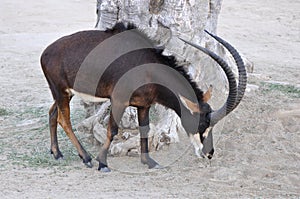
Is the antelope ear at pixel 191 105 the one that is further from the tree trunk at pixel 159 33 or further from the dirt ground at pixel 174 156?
the tree trunk at pixel 159 33

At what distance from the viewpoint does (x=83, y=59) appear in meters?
7.78

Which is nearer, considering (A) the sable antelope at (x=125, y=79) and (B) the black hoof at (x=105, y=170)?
(A) the sable antelope at (x=125, y=79)

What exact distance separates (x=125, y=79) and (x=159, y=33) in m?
1.53

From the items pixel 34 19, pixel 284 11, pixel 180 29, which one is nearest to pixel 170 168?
pixel 180 29

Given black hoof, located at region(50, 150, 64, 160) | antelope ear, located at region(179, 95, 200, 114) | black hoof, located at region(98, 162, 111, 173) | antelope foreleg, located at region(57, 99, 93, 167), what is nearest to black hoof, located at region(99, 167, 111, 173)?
black hoof, located at region(98, 162, 111, 173)

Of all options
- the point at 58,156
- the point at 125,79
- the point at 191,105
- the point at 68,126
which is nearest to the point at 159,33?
the point at 125,79

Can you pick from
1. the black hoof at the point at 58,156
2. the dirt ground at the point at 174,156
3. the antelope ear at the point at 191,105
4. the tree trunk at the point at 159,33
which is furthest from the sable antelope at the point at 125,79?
the tree trunk at the point at 159,33

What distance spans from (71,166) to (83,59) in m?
1.25

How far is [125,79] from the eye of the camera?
7633mm

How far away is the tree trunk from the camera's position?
28.3 feet

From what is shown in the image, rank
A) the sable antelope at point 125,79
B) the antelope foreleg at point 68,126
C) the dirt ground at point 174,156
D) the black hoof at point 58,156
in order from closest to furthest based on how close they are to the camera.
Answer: the dirt ground at point 174,156 → the sable antelope at point 125,79 → the antelope foreleg at point 68,126 → the black hoof at point 58,156

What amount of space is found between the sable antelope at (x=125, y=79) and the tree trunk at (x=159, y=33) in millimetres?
709

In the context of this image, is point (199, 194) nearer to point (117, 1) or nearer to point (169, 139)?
point (169, 139)

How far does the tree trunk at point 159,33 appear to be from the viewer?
8617 millimetres
